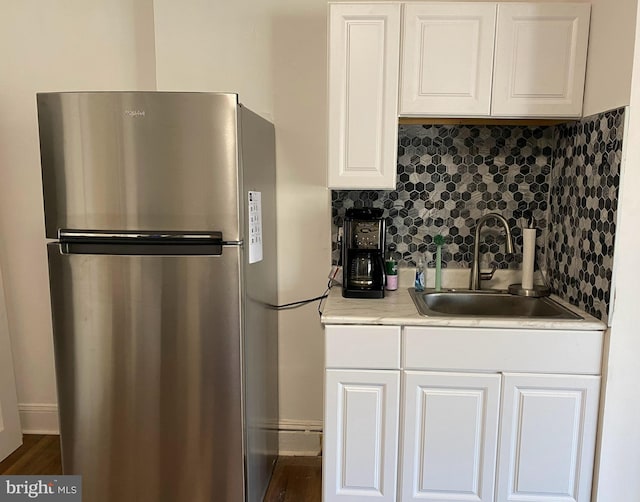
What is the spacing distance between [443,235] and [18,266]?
2.23 metres

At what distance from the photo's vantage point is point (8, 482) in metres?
2.18

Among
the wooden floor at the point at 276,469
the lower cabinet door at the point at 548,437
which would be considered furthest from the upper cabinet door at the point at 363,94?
the wooden floor at the point at 276,469

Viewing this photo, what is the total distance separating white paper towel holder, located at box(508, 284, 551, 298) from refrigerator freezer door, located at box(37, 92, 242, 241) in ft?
4.25

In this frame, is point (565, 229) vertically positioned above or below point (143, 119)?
below

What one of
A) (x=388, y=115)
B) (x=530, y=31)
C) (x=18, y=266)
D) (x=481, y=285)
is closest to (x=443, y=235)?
(x=481, y=285)

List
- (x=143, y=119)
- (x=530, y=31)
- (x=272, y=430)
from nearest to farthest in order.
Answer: (x=143, y=119)
(x=530, y=31)
(x=272, y=430)

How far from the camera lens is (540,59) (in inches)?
71.7

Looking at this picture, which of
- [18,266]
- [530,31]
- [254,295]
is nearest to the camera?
[530,31]

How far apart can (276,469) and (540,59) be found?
2171 millimetres

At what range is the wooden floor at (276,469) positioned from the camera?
2178 millimetres

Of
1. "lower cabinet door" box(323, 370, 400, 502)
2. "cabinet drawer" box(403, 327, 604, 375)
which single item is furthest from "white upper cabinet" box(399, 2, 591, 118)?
"lower cabinet door" box(323, 370, 400, 502)

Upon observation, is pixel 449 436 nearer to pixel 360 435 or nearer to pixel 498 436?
pixel 498 436

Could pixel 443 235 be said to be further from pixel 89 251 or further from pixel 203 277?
pixel 89 251

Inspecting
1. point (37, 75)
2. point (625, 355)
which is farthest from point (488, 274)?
point (37, 75)
